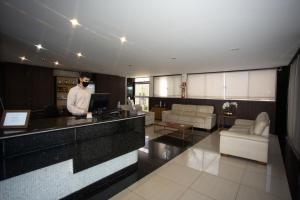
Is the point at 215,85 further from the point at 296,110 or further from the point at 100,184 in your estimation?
the point at 100,184

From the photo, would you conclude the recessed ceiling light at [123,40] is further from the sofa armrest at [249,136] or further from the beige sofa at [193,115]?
the beige sofa at [193,115]

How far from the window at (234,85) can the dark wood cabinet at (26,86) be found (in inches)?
257

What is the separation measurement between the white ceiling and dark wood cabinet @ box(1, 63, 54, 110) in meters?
2.71

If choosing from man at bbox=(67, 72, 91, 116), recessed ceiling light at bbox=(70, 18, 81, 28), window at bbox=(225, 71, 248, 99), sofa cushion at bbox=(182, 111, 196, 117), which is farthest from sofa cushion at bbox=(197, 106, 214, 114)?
recessed ceiling light at bbox=(70, 18, 81, 28)

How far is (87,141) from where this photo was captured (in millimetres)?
2154

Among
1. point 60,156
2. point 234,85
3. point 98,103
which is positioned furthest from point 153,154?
point 234,85

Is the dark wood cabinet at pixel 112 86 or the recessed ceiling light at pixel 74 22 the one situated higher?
the recessed ceiling light at pixel 74 22

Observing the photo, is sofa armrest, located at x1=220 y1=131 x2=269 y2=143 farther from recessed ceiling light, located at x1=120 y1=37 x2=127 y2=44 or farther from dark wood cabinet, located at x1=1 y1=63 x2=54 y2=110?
dark wood cabinet, located at x1=1 y1=63 x2=54 y2=110

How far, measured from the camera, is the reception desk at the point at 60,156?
1540 mm

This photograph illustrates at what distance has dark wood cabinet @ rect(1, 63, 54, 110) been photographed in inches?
222

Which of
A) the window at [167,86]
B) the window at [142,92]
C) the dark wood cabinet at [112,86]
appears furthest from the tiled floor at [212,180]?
the window at [142,92]

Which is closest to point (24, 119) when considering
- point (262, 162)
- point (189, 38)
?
point (189, 38)

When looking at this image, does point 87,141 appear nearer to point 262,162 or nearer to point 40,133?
point 40,133

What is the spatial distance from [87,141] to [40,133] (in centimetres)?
61
